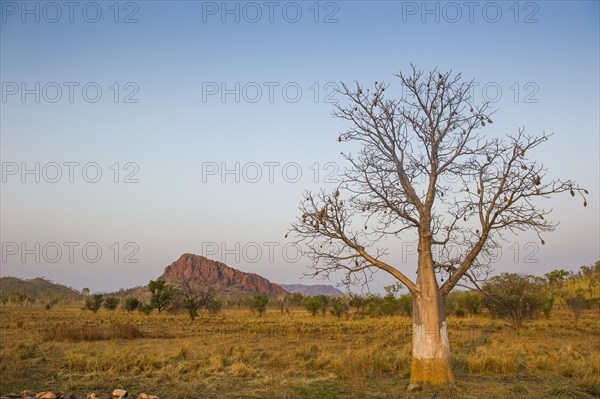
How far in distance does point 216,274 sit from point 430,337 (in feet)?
505

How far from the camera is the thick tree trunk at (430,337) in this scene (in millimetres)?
8664

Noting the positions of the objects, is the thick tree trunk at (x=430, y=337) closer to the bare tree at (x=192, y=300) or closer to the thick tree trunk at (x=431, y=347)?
the thick tree trunk at (x=431, y=347)

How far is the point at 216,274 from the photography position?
158 m

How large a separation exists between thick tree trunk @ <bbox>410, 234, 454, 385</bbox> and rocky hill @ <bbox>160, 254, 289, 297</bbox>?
145 m

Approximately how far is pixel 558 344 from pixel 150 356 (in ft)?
49.8

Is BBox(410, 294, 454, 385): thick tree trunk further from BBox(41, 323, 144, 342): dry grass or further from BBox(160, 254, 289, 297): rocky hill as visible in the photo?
BBox(160, 254, 289, 297): rocky hill

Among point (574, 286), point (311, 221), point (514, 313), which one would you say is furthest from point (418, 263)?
point (574, 286)

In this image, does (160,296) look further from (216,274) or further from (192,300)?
(216,274)

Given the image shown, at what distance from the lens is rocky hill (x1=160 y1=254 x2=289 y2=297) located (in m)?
155

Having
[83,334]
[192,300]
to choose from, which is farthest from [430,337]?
[192,300]

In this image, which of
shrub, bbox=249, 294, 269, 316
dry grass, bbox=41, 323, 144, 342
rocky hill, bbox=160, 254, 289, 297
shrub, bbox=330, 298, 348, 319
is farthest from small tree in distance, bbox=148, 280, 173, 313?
rocky hill, bbox=160, 254, 289, 297

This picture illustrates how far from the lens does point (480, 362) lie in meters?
11.7

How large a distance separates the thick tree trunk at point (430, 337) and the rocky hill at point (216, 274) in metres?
145

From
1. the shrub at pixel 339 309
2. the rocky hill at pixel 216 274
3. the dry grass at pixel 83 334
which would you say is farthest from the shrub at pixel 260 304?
the rocky hill at pixel 216 274
